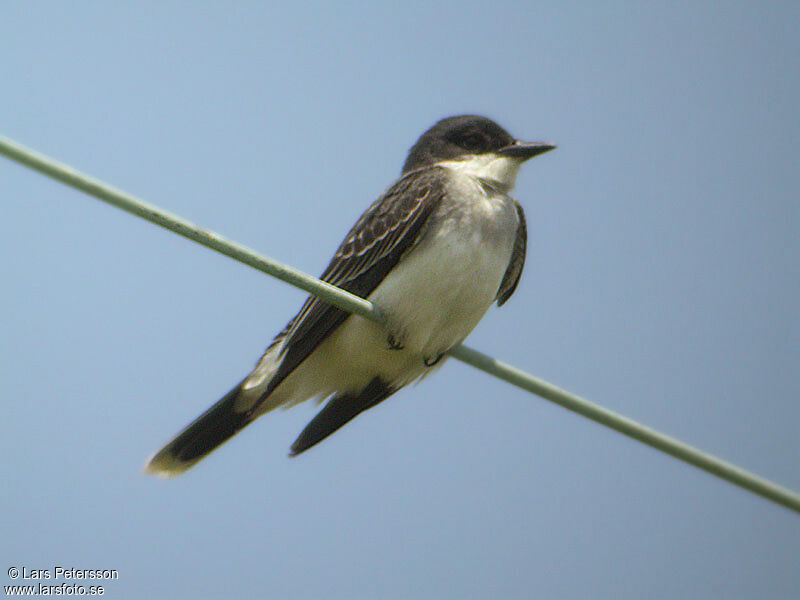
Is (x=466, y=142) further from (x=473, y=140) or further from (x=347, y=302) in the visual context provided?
(x=347, y=302)

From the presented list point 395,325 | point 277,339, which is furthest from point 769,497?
point 277,339

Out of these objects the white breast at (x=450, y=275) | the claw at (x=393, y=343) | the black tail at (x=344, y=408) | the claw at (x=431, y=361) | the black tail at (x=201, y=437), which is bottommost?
the black tail at (x=201, y=437)

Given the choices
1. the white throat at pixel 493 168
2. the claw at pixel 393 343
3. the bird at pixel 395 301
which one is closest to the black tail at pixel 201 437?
the bird at pixel 395 301

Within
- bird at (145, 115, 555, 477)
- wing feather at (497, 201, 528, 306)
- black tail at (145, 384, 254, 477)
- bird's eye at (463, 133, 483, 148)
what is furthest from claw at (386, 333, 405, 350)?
bird's eye at (463, 133, 483, 148)

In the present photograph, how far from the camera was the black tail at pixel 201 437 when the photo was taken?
5.68 metres

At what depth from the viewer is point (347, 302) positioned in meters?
3.69

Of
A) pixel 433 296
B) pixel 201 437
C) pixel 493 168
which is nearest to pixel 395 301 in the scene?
pixel 433 296

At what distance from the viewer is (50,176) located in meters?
2.72

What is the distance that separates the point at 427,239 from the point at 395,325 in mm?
463

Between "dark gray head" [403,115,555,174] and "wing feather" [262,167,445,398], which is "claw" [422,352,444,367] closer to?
"wing feather" [262,167,445,398]

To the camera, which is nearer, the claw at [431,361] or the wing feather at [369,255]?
the wing feather at [369,255]

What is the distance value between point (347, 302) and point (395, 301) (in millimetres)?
1484

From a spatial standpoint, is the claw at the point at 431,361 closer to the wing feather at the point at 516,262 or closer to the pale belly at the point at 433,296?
the pale belly at the point at 433,296

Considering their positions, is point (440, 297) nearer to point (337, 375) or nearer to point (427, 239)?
point (427, 239)
